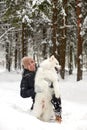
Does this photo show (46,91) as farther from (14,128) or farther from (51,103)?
(14,128)

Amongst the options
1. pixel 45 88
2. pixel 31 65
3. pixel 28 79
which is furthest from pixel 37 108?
pixel 31 65

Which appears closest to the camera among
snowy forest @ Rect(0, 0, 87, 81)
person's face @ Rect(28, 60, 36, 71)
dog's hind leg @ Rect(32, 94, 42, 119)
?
dog's hind leg @ Rect(32, 94, 42, 119)

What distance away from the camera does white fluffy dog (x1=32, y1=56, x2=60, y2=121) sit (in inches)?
363

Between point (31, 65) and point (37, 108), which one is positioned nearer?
point (37, 108)

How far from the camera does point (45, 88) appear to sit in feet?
30.4

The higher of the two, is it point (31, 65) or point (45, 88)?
point (31, 65)

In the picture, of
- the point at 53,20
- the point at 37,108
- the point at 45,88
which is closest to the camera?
the point at 45,88

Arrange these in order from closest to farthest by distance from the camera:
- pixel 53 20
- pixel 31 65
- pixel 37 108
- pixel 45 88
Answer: pixel 45 88
pixel 37 108
pixel 31 65
pixel 53 20

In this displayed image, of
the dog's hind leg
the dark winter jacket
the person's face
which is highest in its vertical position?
the person's face

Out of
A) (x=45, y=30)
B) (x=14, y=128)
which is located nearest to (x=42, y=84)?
(x=14, y=128)

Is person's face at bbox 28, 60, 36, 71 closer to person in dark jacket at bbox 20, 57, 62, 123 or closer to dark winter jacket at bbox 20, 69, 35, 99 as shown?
person in dark jacket at bbox 20, 57, 62, 123

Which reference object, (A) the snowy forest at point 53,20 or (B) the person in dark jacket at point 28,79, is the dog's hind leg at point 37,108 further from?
(A) the snowy forest at point 53,20

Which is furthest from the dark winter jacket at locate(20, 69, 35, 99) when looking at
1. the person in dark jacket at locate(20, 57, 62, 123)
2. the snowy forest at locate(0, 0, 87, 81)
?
the snowy forest at locate(0, 0, 87, 81)

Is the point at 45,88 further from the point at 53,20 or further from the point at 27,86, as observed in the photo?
the point at 53,20
